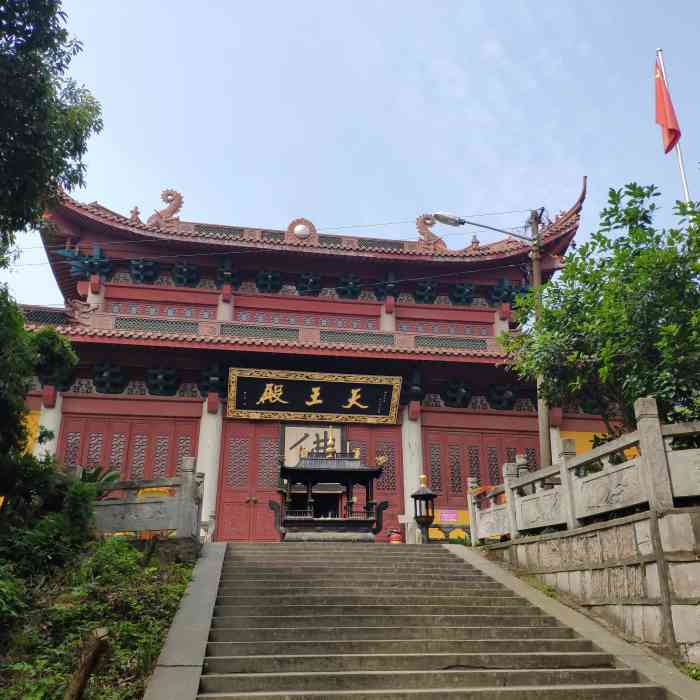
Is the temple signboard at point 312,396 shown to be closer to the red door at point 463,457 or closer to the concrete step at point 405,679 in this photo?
the red door at point 463,457

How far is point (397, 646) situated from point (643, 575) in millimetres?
2484

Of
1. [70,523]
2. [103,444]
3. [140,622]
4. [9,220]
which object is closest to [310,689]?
[140,622]

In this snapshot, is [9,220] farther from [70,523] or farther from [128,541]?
[128,541]

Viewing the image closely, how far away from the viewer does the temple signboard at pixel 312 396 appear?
50.5ft

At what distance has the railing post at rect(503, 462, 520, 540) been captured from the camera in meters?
9.82

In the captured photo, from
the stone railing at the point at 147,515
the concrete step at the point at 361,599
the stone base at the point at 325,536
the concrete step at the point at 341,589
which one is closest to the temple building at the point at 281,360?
the stone base at the point at 325,536

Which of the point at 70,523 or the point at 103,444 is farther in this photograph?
the point at 103,444

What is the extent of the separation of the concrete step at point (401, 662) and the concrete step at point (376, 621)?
0.68 m

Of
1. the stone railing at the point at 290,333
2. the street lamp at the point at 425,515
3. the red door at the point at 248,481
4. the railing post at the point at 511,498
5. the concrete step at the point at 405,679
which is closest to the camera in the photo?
the concrete step at the point at 405,679

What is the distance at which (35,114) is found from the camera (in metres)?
6.87

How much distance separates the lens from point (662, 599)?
21.0 ft

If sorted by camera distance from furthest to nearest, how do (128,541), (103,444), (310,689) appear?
(103,444) → (128,541) → (310,689)

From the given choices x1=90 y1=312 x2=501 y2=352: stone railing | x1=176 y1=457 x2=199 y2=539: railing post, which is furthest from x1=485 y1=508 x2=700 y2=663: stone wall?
x1=90 y1=312 x2=501 y2=352: stone railing

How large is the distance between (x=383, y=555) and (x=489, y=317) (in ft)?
29.8
